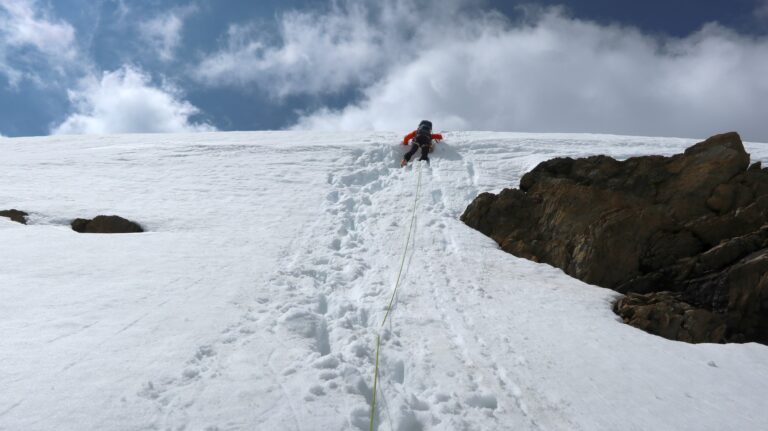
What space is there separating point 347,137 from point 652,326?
13404 millimetres

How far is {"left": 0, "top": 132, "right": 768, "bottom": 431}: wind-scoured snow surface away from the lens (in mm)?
3875

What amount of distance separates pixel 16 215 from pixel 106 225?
1927 mm

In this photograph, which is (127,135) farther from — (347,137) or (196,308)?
(196,308)

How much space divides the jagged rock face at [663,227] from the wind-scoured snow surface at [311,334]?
0.60 m

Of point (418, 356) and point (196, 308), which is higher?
point (196, 308)

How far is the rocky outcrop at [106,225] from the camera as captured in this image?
28.6 ft

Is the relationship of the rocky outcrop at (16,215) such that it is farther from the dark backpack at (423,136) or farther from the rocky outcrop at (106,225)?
the dark backpack at (423,136)

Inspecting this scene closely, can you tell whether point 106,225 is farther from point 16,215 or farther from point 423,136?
point 423,136

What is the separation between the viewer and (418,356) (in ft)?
16.8

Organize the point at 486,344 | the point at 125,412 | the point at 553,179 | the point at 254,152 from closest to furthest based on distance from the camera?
the point at 125,412 < the point at 486,344 < the point at 553,179 < the point at 254,152

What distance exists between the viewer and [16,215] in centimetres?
892

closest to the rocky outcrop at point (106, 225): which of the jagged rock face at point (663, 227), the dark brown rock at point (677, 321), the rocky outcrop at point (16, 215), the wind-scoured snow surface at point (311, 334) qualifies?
the wind-scoured snow surface at point (311, 334)

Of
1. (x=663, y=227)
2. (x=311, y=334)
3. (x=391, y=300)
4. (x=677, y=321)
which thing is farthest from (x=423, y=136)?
(x=311, y=334)

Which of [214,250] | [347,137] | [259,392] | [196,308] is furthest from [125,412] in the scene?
[347,137]
